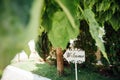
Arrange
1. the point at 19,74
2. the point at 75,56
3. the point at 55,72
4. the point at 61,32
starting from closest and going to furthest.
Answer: the point at 61,32 → the point at 75,56 → the point at 55,72 → the point at 19,74

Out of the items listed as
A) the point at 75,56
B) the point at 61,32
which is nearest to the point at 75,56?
the point at 75,56

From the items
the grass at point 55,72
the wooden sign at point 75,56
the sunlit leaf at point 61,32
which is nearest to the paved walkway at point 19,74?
the grass at point 55,72

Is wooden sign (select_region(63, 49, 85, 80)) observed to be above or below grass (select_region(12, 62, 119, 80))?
above

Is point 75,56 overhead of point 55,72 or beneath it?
overhead

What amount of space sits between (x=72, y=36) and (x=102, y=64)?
10327 mm

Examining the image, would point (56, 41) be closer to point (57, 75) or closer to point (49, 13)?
point (49, 13)

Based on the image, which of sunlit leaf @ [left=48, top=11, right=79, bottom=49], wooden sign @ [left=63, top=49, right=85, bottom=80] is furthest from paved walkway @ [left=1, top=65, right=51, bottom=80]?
sunlit leaf @ [left=48, top=11, right=79, bottom=49]

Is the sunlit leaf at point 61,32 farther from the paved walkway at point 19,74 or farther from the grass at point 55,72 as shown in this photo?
the paved walkway at point 19,74

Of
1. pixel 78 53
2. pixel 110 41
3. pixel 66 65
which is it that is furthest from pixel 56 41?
pixel 66 65

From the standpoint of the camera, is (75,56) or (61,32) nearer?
(61,32)

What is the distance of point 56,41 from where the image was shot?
40 cm

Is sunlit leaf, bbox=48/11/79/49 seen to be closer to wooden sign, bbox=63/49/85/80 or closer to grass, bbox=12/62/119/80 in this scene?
wooden sign, bbox=63/49/85/80

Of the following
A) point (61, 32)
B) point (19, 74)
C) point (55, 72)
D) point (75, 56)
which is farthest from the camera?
point (19, 74)

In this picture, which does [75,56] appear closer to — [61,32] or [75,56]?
[75,56]
